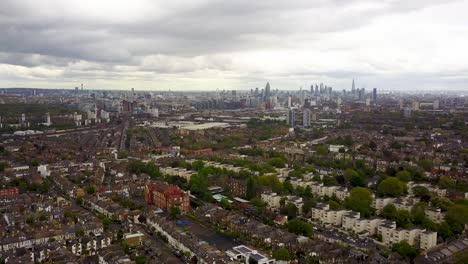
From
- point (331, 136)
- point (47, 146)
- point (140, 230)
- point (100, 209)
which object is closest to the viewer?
point (140, 230)

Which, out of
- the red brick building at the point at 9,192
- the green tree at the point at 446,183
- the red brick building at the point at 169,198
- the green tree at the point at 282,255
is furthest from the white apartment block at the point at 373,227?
the red brick building at the point at 9,192

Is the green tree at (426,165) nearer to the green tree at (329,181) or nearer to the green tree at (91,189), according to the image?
the green tree at (329,181)

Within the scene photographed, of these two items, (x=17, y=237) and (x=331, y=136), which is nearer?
(x=17, y=237)

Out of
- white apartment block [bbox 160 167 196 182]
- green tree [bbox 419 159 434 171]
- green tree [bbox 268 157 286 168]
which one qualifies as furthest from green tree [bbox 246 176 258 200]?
green tree [bbox 419 159 434 171]

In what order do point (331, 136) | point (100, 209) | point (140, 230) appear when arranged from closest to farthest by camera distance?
point (140, 230) < point (100, 209) < point (331, 136)

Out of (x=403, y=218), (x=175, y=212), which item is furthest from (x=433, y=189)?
(x=175, y=212)

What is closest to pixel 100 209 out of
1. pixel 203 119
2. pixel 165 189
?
pixel 165 189

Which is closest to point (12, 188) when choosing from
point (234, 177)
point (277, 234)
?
point (234, 177)

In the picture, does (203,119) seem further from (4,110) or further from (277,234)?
(277,234)
